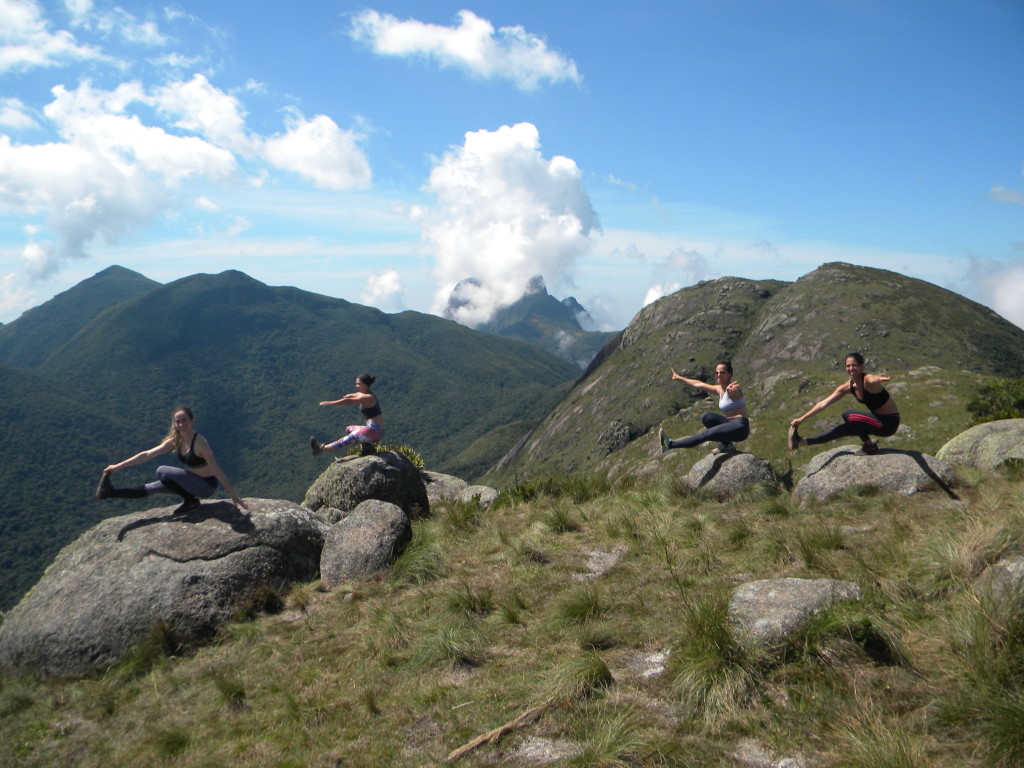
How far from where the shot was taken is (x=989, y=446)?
11195 millimetres

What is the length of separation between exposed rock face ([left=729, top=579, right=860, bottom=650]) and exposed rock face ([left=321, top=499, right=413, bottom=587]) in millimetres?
5208

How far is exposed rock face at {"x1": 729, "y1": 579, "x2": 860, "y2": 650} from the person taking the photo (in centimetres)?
517

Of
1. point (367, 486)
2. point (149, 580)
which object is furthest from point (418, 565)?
point (367, 486)

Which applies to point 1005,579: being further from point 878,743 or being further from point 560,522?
point 560,522

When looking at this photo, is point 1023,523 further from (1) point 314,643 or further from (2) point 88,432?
(2) point 88,432

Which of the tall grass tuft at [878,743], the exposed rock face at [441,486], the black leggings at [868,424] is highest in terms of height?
the black leggings at [868,424]

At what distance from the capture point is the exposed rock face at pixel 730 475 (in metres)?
11.5

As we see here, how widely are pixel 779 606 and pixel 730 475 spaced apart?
6.49 metres

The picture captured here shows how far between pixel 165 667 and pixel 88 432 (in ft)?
650

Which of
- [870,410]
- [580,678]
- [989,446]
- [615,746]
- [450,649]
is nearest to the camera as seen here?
[615,746]

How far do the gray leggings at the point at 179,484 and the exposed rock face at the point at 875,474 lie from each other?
9.76 m

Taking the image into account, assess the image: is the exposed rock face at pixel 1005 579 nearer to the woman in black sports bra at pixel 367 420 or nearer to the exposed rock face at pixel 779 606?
the exposed rock face at pixel 779 606

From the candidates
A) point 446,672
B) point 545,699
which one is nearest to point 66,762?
point 446,672

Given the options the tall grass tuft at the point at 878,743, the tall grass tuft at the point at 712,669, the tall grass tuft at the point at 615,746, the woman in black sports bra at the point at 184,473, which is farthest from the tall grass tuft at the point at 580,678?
the woman in black sports bra at the point at 184,473
